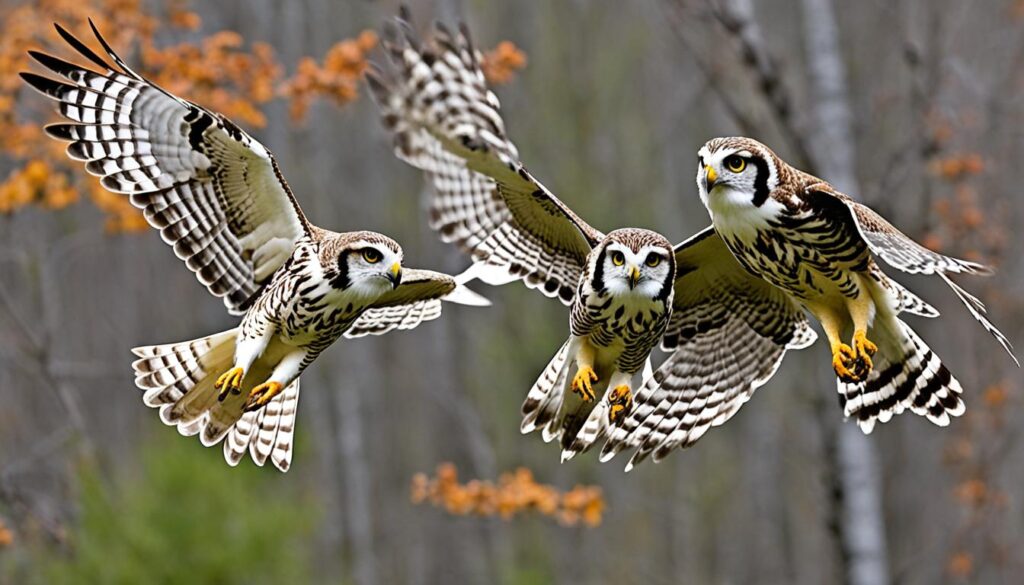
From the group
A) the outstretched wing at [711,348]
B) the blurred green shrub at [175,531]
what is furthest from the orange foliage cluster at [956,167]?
the blurred green shrub at [175,531]

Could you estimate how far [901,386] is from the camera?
439 centimetres

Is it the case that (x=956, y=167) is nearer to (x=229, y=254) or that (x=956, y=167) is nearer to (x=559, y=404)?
(x=559, y=404)

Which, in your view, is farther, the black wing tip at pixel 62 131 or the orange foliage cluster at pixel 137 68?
the orange foliage cluster at pixel 137 68

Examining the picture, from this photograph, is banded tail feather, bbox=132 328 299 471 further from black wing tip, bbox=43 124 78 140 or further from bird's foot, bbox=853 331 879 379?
bird's foot, bbox=853 331 879 379

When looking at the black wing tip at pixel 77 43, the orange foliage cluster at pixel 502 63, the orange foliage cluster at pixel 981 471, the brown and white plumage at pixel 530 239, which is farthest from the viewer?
the orange foliage cluster at pixel 981 471

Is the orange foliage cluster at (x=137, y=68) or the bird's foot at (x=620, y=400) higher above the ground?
the orange foliage cluster at (x=137, y=68)

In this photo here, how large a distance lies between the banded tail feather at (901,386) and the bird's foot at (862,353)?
0.20 metres

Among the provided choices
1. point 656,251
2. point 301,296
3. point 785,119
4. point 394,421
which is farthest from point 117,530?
point 394,421

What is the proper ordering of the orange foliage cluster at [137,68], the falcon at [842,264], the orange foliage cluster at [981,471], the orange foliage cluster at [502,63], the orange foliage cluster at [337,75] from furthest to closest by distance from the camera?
1. the orange foliage cluster at [981,471]
2. the orange foliage cluster at [137,68]
3. the orange foliage cluster at [337,75]
4. the orange foliage cluster at [502,63]
5. the falcon at [842,264]

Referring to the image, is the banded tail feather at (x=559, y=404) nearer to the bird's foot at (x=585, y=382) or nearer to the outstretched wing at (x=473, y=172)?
the bird's foot at (x=585, y=382)

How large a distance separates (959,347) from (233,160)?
13.8 meters

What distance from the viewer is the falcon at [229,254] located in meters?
4.16

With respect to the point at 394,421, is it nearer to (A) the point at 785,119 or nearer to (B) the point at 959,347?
(B) the point at 959,347

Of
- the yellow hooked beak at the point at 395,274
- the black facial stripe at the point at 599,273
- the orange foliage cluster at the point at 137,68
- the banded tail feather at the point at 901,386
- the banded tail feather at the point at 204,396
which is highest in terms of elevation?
the orange foliage cluster at the point at 137,68
